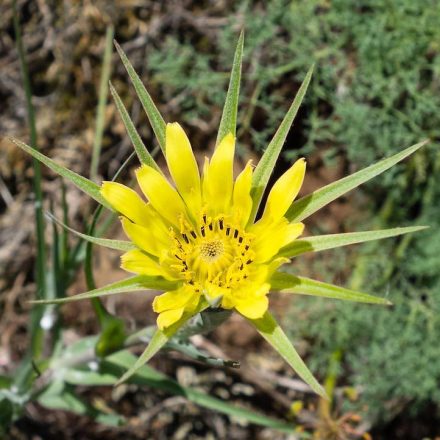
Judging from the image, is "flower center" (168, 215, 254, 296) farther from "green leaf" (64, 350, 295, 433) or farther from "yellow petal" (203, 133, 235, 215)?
"green leaf" (64, 350, 295, 433)

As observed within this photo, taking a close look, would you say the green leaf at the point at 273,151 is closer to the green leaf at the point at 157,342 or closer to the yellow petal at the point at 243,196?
the yellow petal at the point at 243,196

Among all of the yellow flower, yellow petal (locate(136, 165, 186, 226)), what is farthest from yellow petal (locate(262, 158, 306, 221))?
yellow petal (locate(136, 165, 186, 226))

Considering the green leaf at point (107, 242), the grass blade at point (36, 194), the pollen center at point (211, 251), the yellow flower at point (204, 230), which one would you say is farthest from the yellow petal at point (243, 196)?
the grass blade at point (36, 194)

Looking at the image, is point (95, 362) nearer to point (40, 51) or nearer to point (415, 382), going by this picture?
point (415, 382)

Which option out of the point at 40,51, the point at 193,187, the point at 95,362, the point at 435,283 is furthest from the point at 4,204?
the point at 435,283

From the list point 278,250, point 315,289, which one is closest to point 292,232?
point 278,250

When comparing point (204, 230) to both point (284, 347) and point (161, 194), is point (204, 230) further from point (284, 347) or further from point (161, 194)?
point (284, 347)
